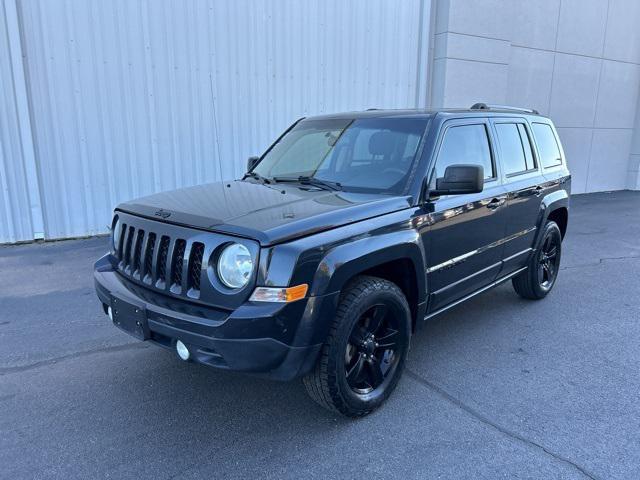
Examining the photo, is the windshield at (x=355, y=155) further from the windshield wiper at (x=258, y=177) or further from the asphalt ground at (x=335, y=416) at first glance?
the asphalt ground at (x=335, y=416)

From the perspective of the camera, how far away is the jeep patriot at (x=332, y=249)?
259 centimetres

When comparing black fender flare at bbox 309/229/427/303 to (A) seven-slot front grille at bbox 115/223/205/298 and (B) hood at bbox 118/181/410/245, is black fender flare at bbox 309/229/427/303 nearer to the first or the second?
(B) hood at bbox 118/181/410/245

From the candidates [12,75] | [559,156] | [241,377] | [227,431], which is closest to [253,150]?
[12,75]

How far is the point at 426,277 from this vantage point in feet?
11.2

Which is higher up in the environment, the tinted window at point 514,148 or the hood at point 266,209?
the tinted window at point 514,148

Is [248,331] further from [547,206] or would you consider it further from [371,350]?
[547,206]

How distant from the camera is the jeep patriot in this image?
2.59m

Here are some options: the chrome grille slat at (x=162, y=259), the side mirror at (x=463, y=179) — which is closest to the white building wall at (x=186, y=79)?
the chrome grille slat at (x=162, y=259)

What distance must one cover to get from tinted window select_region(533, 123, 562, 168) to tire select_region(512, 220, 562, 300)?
0.65m

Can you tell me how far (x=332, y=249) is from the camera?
2.73 metres

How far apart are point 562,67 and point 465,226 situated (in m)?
11.7

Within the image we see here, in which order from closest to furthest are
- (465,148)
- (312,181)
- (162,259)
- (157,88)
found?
(162,259) < (312,181) < (465,148) < (157,88)

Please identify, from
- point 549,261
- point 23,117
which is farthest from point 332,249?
point 23,117

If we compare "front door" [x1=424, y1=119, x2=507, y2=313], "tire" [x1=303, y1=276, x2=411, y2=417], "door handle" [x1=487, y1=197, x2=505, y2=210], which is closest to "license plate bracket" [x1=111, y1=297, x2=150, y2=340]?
"tire" [x1=303, y1=276, x2=411, y2=417]
